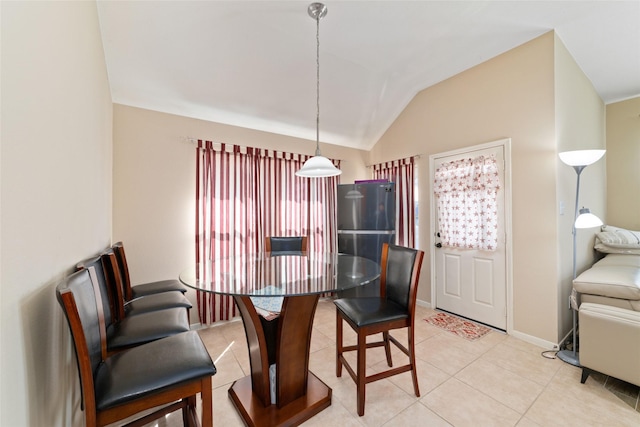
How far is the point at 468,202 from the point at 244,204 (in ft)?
9.20

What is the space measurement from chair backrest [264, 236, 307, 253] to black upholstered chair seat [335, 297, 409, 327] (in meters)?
1.04

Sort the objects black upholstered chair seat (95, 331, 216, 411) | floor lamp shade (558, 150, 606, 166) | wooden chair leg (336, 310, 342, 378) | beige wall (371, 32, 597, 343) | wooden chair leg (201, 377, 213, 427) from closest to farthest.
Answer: black upholstered chair seat (95, 331, 216, 411)
wooden chair leg (201, 377, 213, 427)
wooden chair leg (336, 310, 342, 378)
floor lamp shade (558, 150, 606, 166)
beige wall (371, 32, 597, 343)

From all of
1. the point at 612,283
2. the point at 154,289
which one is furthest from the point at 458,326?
the point at 154,289

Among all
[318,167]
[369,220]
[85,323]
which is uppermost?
[318,167]

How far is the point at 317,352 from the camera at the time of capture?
2422 mm

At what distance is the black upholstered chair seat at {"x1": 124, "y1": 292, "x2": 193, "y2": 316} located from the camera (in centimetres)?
185

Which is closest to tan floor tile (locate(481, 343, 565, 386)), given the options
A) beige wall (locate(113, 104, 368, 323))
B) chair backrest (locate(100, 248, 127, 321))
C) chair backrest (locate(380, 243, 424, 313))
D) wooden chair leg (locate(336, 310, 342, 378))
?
chair backrest (locate(380, 243, 424, 313))

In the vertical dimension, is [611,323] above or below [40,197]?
below

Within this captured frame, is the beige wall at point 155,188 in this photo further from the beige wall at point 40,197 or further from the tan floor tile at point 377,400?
the tan floor tile at point 377,400

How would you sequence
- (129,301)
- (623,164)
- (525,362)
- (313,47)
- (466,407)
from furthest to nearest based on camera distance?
(623,164) → (313,47) → (525,362) → (129,301) → (466,407)

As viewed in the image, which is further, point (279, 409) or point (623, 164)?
point (623, 164)

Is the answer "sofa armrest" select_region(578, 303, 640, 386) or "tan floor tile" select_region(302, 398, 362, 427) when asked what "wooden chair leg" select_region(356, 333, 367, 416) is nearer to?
"tan floor tile" select_region(302, 398, 362, 427)

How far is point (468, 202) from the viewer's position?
301cm

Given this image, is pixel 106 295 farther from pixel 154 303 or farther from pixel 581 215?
pixel 581 215
